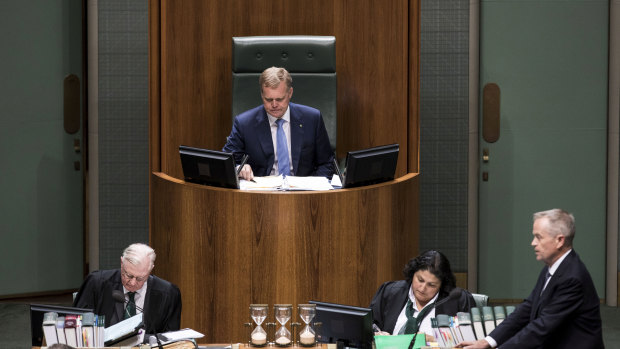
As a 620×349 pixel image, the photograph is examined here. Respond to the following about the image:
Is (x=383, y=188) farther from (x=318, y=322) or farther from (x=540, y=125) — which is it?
(x=540, y=125)

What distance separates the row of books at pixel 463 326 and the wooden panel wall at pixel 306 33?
66.6 inches

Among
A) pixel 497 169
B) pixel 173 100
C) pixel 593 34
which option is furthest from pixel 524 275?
pixel 173 100

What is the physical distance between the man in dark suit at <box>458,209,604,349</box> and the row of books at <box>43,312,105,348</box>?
1271 mm

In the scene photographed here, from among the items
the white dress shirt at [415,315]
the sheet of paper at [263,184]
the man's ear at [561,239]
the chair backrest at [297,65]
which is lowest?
the white dress shirt at [415,315]

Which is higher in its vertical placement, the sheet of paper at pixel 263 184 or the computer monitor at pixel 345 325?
the sheet of paper at pixel 263 184

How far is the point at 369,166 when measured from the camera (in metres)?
4.11

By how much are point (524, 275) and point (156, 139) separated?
2.42m

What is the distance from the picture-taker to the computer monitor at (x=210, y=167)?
13.1ft

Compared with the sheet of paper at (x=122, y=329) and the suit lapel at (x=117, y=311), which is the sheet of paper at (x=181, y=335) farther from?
the suit lapel at (x=117, y=311)

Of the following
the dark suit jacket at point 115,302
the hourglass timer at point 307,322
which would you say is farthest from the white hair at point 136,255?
the hourglass timer at point 307,322

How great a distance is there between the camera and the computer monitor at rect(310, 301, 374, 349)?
10.8ft

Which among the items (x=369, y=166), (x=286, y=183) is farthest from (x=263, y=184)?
(x=369, y=166)

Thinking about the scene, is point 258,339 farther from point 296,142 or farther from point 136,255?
point 296,142

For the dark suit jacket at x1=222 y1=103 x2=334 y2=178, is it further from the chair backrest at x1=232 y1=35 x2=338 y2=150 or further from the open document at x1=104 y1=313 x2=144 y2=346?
the open document at x1=104 y1=313 x2=144 y2=346
